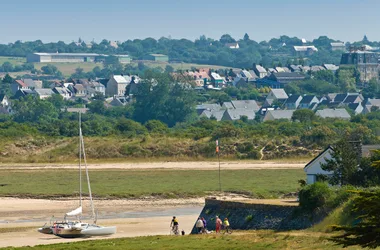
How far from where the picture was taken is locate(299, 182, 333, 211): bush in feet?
135

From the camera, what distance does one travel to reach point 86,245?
39.8m

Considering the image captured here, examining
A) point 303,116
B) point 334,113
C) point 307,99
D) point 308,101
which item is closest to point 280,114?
point 334,113

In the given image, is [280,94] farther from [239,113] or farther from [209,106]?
[239,113]

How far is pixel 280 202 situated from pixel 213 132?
149ft

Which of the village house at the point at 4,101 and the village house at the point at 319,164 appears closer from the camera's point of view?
the village house at the point at 319,164

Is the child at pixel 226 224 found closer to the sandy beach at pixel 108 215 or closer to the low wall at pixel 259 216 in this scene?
the low wall at pixel 259 216

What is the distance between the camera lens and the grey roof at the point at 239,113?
153000mm

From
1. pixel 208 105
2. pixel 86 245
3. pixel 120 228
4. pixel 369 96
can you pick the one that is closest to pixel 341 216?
pixel 86 245

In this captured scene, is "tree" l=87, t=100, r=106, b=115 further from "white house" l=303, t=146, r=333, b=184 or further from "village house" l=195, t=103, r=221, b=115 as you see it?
"white house" l=303, t=146, r=333, b=184

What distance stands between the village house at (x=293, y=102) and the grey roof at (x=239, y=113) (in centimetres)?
1514

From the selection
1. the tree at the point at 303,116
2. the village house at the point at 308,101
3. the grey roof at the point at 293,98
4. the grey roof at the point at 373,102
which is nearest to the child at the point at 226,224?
the tree at the point at 303,116

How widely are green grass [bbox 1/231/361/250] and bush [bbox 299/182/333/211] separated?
184 cm

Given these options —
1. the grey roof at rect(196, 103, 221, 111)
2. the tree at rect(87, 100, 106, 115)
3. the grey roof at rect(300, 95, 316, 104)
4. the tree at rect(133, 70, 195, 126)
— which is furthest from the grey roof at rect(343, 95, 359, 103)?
the tree at rect(87, 100, 106, 115)

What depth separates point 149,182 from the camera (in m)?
65.9
